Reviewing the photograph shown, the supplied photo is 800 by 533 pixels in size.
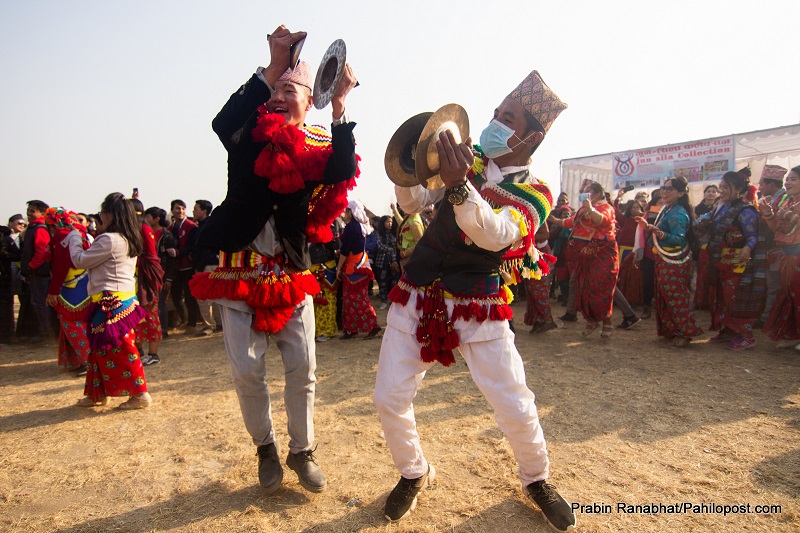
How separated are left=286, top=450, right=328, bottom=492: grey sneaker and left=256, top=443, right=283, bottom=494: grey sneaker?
94mm

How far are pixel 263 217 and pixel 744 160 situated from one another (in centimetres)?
1260

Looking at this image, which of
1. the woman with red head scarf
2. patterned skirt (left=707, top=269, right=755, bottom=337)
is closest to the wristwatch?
the woman with red head scarf

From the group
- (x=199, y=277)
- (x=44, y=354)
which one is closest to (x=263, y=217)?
(x=199, y=277)

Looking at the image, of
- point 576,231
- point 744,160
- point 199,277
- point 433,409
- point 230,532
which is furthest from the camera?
point 744,160

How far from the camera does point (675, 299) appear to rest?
6176mm

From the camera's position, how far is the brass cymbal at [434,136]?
2117mm

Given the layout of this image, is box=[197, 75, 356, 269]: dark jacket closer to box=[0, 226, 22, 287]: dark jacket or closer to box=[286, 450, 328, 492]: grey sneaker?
box=[286, 450, 328, 492]: grey sneaker

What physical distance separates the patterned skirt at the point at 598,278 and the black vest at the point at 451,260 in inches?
178

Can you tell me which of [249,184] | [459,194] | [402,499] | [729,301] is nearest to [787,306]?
[729,301]

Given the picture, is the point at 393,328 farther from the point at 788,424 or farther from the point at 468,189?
the point at 788,424

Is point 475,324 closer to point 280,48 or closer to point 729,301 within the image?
point 280,48

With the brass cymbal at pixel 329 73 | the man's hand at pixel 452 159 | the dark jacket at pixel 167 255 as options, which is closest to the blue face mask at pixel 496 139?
the man's hand at pixel 452 159

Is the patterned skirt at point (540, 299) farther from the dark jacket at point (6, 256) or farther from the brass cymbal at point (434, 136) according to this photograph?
the dark jacket at point (6, 256)

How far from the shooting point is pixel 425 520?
251cm
